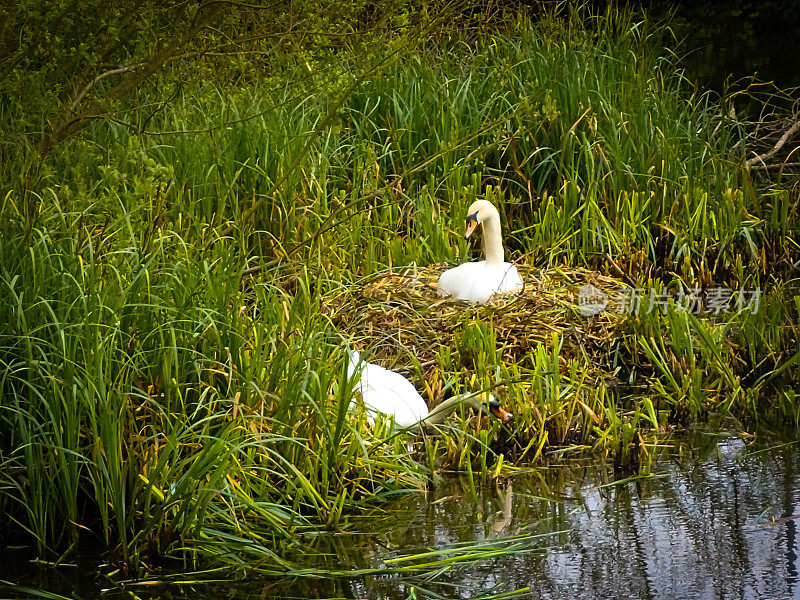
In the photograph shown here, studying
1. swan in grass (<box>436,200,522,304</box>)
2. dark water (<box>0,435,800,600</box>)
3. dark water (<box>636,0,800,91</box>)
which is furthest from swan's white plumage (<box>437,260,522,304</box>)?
dark water (<box>636,0,800,91</box>)

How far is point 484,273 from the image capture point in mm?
5531

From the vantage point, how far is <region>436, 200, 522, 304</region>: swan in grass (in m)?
5.46

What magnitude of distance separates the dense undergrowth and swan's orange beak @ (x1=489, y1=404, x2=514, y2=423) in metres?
0.05

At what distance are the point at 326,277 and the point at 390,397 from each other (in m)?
1.19

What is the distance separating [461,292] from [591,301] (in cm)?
57

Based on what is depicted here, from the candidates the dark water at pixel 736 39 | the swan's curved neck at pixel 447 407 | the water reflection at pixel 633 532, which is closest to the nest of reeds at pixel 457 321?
the swan's curved neck at pixel 447 407

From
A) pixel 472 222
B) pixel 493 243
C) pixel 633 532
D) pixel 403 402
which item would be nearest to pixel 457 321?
pixel 493 243

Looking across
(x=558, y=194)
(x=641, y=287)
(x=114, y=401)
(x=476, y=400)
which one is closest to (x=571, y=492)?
(x=476, y=400)

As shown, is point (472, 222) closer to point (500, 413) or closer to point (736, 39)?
point (500, 413)

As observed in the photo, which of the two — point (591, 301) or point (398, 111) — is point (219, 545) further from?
point (398, 111)

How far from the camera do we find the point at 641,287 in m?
5.67

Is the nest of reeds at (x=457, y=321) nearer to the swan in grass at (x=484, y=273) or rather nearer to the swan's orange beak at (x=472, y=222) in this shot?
the swan in grass at (x=484, y=273)

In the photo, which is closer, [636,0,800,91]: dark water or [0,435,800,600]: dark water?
[0,435,800,600]: dark water

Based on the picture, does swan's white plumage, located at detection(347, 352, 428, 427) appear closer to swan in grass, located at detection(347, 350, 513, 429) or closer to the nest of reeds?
swan in grass, located at detection(347, 350, 513, 429)
